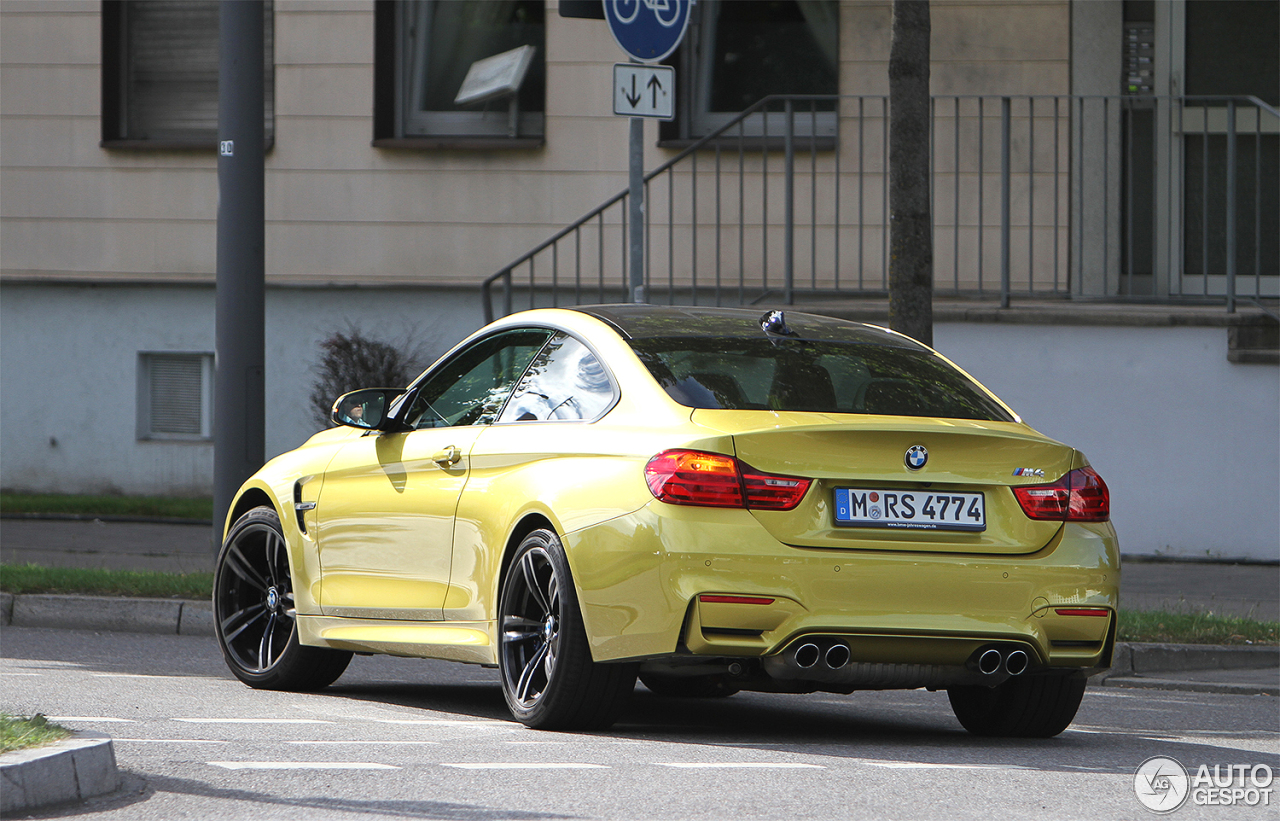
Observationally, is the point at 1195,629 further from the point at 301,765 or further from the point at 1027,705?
the point at 301,765

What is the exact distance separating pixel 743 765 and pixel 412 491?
187 centimetres

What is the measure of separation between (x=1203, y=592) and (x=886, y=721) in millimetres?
4631

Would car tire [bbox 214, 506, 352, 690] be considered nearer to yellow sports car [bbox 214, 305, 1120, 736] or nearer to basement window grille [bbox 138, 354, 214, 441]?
yellow sports car [bbox 214, 305, 1120, 736]

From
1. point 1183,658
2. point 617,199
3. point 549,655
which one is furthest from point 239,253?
point 1183,658

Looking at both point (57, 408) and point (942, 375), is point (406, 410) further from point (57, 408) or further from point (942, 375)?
point (57, 408)

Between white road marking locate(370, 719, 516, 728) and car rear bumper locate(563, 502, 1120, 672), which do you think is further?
white road marking locate(370, 719, 516, 728)

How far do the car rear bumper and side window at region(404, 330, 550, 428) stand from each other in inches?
39.2

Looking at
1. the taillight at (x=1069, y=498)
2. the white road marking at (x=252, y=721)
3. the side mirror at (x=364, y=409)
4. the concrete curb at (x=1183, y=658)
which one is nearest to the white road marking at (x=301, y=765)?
the white road marking at (x=252, y=721)

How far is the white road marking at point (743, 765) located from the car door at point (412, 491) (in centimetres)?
143

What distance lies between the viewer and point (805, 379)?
5879 millimetres

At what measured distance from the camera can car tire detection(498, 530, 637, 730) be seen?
18.2 ft

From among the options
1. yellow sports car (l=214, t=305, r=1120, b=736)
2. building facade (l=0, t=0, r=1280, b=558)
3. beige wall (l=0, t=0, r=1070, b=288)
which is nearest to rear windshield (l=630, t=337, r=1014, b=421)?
yellow sports car (l=214, t=305, r=1120, b=736)

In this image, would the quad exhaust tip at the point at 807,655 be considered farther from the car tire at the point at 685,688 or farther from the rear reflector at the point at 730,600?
the car tire at the point at 685,688

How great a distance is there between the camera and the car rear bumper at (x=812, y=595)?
5266 mm
